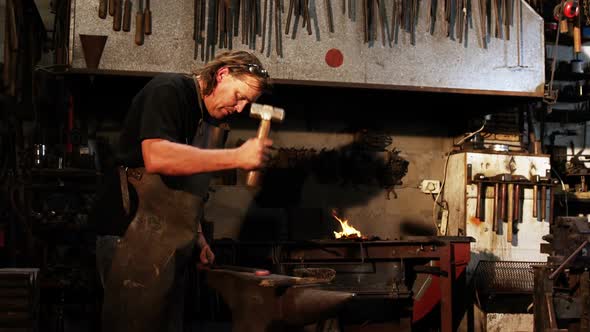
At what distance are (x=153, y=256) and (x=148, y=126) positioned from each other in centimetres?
56

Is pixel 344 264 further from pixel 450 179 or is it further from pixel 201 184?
pixel 201 184


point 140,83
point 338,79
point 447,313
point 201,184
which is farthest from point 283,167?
point 201,184

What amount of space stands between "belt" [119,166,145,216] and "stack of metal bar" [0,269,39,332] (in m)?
0.55

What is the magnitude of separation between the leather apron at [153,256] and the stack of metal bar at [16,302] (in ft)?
1.27

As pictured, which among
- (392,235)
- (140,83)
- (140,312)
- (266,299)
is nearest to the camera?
(266,299)

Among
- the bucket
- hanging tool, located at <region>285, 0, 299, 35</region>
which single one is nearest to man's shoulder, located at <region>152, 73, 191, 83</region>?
the bucket

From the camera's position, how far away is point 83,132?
5.68 meters

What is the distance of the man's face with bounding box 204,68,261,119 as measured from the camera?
278 centimetres

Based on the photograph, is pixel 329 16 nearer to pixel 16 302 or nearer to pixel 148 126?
pixel 148 126

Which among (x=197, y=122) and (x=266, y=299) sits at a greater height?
(x=197, y=122)

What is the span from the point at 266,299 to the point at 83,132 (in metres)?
3.70

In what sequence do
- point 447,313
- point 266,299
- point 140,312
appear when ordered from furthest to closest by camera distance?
point 447,313
point 140,312
point 266,299

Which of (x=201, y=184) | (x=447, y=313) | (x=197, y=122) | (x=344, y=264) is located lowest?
(x=447, y=313)

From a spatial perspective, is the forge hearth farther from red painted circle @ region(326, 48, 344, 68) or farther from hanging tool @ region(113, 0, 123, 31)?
hanging tool @ region(113, 0, 123, 31)
